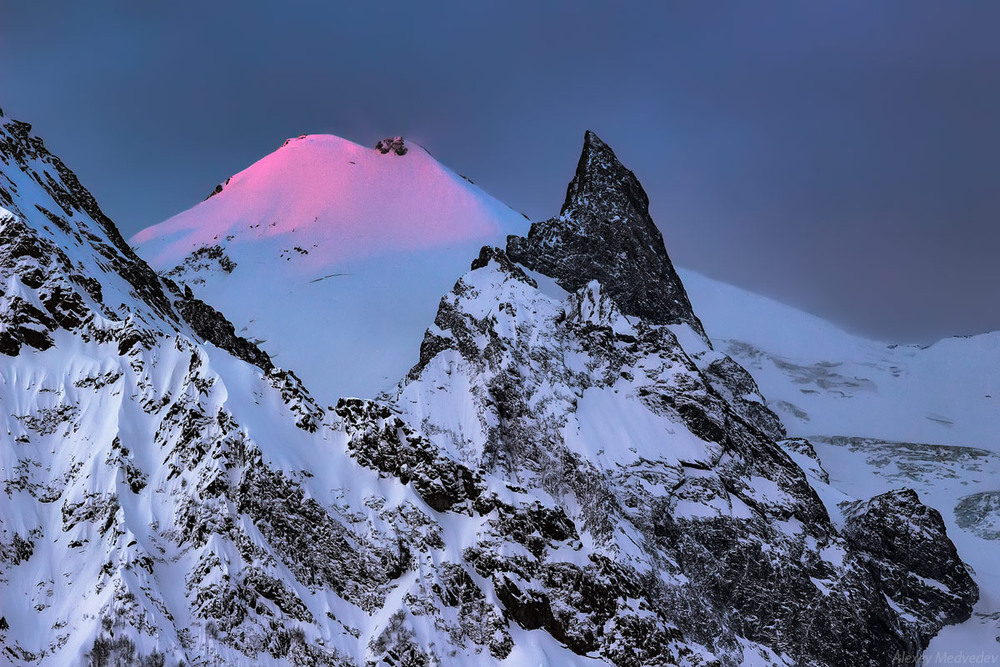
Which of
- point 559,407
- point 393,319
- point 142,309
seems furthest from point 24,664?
point 393,319

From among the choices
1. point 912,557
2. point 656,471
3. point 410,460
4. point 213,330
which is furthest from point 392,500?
point 912,557

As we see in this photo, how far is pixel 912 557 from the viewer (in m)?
160

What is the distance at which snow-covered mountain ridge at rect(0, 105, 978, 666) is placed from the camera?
93438 mm

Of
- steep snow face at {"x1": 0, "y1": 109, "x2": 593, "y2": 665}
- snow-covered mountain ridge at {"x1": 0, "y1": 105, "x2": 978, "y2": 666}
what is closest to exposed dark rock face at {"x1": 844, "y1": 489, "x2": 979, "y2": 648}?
snow-covered mountain ridge at {"x1": 0, "y1": 105, "x2": 978, "y2": 666}

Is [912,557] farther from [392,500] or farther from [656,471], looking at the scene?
[392,500]

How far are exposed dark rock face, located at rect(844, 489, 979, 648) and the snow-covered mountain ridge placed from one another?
1827 mm

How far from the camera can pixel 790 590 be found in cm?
13450

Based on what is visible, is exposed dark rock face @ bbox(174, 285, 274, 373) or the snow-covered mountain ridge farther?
exposed dark rock face @ bbox(174, 285, 274, 373)

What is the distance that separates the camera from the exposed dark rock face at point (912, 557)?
157500 millimetres

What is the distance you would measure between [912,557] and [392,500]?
84971 mm

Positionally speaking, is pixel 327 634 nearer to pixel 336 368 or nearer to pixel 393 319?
pixel 336 368

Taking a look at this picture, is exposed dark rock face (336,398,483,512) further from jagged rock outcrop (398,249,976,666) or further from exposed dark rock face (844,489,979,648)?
exposed dark rock face (844,489,979,648)

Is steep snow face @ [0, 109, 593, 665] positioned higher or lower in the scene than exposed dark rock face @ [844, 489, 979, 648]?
lower

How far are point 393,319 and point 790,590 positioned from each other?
268 ft
